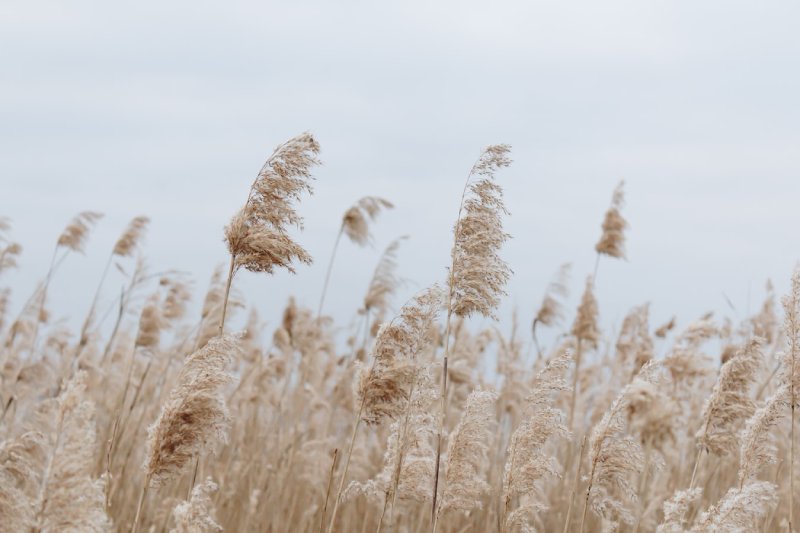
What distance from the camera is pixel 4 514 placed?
80.2 inches

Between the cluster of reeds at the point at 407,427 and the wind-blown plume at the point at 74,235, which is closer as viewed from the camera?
the cluster of reeds at the point at 407,427

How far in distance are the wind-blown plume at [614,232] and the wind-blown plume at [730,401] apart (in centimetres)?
457

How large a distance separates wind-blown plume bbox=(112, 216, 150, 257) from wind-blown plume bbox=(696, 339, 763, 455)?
17.3 feet

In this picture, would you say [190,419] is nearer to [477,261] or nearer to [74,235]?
[477,261]

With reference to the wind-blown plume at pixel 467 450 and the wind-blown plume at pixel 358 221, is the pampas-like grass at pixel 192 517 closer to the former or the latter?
the wind-blown plume at pixel 467 450

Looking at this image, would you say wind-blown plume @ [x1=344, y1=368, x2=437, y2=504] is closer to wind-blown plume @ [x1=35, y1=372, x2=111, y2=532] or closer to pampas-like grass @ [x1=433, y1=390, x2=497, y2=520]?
pampas-like grass @ [x1=433, y1=390, x2=497, y2=520]

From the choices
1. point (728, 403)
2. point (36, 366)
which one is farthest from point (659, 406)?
point (36, 366)

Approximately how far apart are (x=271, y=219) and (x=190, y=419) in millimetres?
742

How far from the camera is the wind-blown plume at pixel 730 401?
3.61m

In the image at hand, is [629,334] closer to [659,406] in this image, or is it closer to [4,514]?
[659,406]

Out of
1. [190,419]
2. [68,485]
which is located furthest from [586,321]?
[68,485]

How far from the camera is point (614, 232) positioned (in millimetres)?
8273

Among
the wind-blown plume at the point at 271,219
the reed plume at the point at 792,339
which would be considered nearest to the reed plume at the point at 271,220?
the wind-blown plume at the point at 271,219

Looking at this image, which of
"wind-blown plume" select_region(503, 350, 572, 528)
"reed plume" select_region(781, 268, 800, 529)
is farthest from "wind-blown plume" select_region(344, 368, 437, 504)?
"reed plume" select_region(781, 268, 800, 529)
